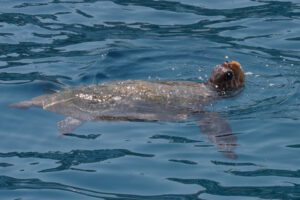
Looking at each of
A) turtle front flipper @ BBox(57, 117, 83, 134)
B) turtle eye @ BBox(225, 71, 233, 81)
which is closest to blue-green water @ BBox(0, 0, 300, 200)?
turtle front flipper @ BBox(57, 117, 83, 134)

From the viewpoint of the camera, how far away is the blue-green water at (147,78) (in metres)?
7.36

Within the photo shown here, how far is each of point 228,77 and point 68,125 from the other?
1.98 metres

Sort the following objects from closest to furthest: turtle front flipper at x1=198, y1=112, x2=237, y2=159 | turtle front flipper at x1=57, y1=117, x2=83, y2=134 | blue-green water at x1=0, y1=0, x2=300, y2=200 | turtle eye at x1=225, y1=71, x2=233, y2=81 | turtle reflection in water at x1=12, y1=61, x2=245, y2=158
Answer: blue-green water at x1=0, y1=0, x2=300, y2=200 < turtle front flipper at x1=198, y1=112, x2=237, y2=159 < turtle front flipper at x1=57, y1=117, x2=83, y2=134 < turtle reflection in water at x1=12, y1=61, x2=245, y2=158 < turtle eye at x1=225, y1=71, x2=233, y2=81

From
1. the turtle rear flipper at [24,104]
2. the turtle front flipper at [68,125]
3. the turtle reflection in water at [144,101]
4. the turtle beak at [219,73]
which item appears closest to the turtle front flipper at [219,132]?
the turtle reflection in water at [144,101]

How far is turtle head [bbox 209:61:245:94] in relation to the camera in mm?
9500

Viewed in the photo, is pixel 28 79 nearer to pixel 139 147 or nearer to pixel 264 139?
pixel 139 147

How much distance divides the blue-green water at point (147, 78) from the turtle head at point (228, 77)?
157 millimetres

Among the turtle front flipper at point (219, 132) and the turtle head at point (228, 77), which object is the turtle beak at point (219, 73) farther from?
the turtle front flipper at point (219, 132)

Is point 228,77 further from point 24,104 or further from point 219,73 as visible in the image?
point 24,104

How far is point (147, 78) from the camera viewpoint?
10.1 metres

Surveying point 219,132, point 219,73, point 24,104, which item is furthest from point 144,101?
point 24,104

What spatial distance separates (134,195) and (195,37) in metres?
4.76

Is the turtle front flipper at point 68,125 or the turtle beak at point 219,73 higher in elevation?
the turtle beak at point 219,73

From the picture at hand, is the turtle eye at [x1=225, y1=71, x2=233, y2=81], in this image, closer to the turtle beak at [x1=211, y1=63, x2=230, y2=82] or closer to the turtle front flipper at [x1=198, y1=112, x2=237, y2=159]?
the turtle beak at [x1=211, y1=63, x2=230, y2=82]
